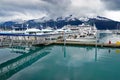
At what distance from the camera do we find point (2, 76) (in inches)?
662

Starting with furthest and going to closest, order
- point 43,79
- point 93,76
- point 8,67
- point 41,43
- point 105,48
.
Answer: point 41,43 < point 105,48 < point 8,67 < point 93,76 < point 43,79

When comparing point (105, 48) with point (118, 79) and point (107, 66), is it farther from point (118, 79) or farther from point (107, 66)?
point (118, 79)

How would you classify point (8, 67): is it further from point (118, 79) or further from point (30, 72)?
point (118, 79)

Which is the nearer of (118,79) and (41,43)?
(118,79)

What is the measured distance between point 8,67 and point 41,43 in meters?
17.8

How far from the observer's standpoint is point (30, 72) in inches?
726

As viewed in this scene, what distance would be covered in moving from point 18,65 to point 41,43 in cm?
1649

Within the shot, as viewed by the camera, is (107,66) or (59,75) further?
(107,66)

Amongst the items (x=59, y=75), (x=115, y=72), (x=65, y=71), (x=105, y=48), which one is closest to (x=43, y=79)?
(x=59, y=75)

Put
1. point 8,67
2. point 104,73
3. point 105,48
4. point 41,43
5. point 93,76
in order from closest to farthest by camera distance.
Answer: point 93,76 < point 104,73 < point 8,67 < point 105,48 < point 41,43

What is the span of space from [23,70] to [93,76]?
7.18m

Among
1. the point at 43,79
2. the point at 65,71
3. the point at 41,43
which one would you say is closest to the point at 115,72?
the point at 65,71

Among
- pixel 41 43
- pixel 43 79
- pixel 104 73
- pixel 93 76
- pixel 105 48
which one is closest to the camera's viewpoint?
pixel 43 79

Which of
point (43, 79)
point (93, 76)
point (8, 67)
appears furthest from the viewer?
point (8, 67)
